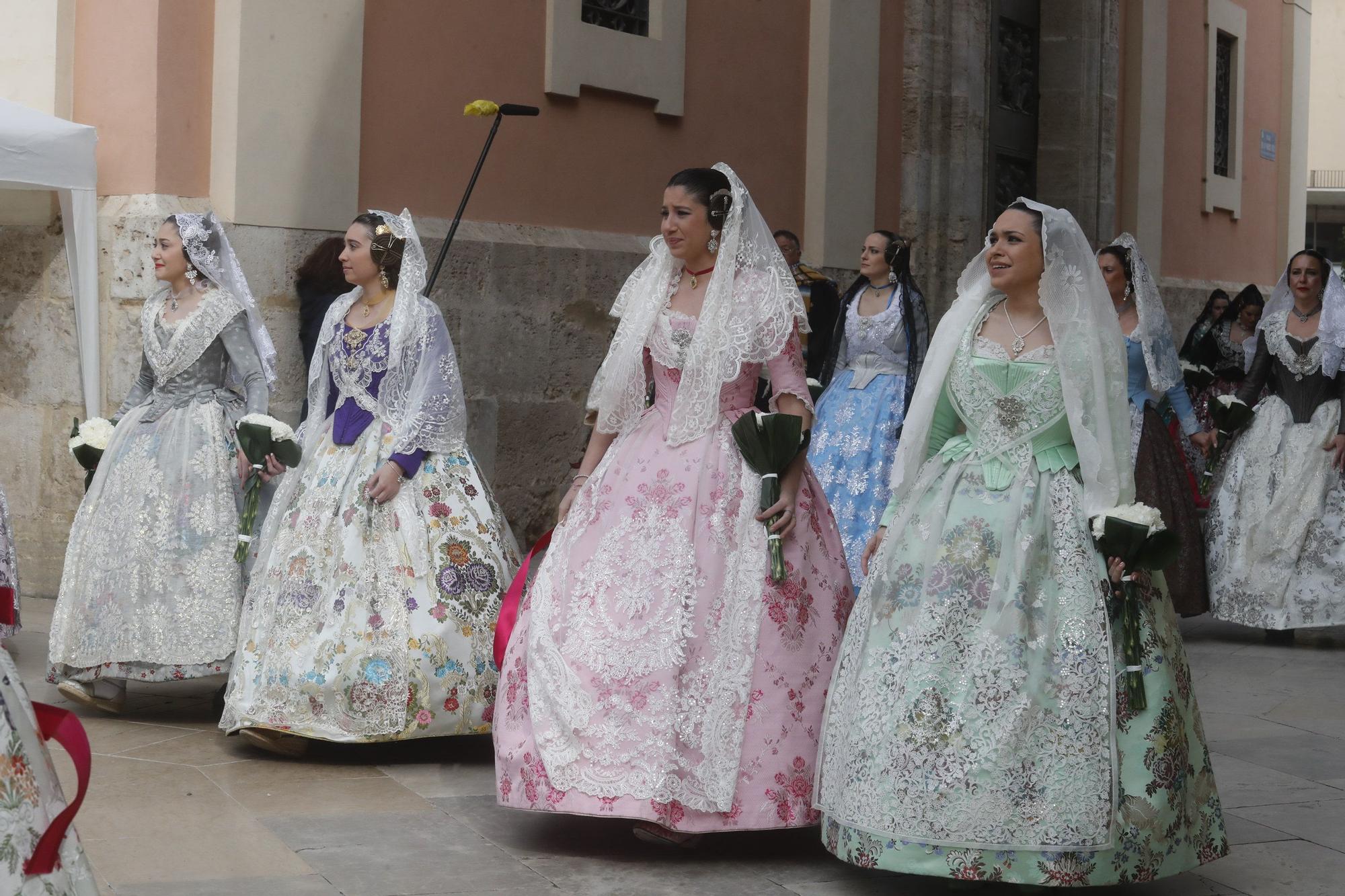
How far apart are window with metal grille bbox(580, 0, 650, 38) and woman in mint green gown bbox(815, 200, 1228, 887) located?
604 cm

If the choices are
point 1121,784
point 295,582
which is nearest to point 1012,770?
point 1121,784

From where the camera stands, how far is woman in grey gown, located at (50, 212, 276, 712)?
606 centimetres

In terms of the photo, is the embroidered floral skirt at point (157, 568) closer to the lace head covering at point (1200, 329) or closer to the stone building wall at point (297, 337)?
the stone building wall at point (297, 337)

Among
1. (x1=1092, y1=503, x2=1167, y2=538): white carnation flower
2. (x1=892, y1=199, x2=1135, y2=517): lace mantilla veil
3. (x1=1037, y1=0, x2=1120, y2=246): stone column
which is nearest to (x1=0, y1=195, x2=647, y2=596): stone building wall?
(x1=892, y1=199, x2=1135, y2=517): lace mantilla veil

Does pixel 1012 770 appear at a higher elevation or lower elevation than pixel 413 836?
higher

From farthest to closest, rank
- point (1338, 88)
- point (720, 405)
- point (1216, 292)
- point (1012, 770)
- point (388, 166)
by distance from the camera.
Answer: point (1338, 88), point (1216, 292), point (388, 166), point (720, 405), point (1012, 770)

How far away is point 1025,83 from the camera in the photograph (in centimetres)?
1437

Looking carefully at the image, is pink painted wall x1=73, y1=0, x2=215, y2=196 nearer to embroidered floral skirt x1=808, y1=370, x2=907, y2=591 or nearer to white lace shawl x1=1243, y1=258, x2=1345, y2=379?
embroidered floral skirt x1=808, y1=370, x2=907, y2=591

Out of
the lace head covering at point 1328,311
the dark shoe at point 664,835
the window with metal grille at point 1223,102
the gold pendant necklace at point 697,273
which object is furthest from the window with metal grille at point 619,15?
the window with metal grille at point 1223,102

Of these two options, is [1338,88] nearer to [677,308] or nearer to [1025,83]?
[1025,83]

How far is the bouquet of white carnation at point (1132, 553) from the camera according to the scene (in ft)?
13.5

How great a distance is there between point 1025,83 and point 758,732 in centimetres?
1086

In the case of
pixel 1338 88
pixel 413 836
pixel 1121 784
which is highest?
pixel 1338 88

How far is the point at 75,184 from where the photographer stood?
25.8ft
